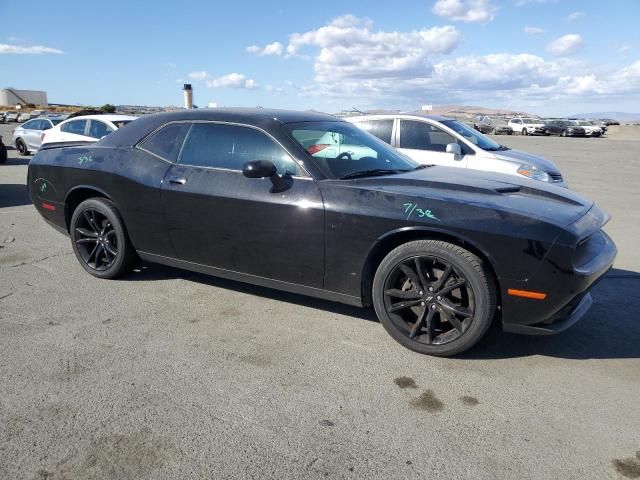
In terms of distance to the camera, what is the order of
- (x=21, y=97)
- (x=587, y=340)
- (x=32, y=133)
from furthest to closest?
(x=21, y=97) < (x=32, y=133) < (x=587, y=340)

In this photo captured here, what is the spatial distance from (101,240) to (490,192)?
339 cm

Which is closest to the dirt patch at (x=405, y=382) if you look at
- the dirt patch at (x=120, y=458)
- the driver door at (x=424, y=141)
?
the dirt patch at (x=120, y=458)

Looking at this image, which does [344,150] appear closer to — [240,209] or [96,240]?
[240,209]

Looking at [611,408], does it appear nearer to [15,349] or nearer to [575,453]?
[575,453]

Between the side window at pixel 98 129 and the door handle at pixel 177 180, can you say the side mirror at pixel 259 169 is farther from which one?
the side window at pixel 98 129

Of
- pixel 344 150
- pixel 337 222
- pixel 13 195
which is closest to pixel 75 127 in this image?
pixel 13 195

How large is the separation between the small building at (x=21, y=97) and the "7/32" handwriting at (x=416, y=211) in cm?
9195

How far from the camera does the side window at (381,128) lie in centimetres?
812

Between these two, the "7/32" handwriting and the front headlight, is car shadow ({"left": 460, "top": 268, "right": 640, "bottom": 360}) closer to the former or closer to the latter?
the "7/32" handwriting

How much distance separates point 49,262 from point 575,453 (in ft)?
16.2

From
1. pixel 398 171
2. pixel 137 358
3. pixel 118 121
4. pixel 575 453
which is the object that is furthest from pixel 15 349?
pixel 118 121

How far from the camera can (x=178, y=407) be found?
2.70m

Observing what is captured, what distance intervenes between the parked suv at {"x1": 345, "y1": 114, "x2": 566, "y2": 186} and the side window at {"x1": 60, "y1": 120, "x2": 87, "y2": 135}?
7.24 meters

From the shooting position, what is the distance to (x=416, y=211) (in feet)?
10.6
